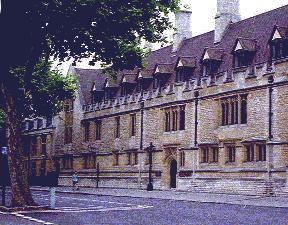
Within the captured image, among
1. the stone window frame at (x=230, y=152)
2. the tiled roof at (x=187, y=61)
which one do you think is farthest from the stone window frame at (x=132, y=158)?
the stone window frame at (x=230, y=152)

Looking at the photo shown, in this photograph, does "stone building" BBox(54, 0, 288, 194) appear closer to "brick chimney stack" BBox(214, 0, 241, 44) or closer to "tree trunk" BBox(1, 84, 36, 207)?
"brick chimney stack" BBox(214, 0, 241, 44)

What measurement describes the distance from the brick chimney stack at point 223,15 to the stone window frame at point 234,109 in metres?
7.52

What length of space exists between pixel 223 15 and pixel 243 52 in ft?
27.3

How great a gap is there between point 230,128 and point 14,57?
20.8m

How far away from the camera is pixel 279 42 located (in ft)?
124

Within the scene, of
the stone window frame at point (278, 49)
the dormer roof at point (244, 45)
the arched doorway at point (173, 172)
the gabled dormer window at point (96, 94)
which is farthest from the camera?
the gabled dormer window at point (96, 94)

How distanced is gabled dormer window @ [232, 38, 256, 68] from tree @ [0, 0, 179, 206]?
16.7 metres

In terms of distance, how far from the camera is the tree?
22.5 meters

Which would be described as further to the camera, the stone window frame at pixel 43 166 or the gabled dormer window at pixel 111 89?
the stone window frame at pixel 43 166

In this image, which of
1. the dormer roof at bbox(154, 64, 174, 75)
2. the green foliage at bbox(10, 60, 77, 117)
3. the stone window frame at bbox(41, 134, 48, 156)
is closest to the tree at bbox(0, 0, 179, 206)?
the green foliage at bbox(10, 60, 77, 117)

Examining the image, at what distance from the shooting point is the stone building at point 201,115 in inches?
1491

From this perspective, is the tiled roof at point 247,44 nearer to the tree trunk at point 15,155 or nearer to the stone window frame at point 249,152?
the stone window frame at point 249,152

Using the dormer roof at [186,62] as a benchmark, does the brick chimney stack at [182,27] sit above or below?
above

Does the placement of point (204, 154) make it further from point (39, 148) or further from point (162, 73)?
point (39, 148)
